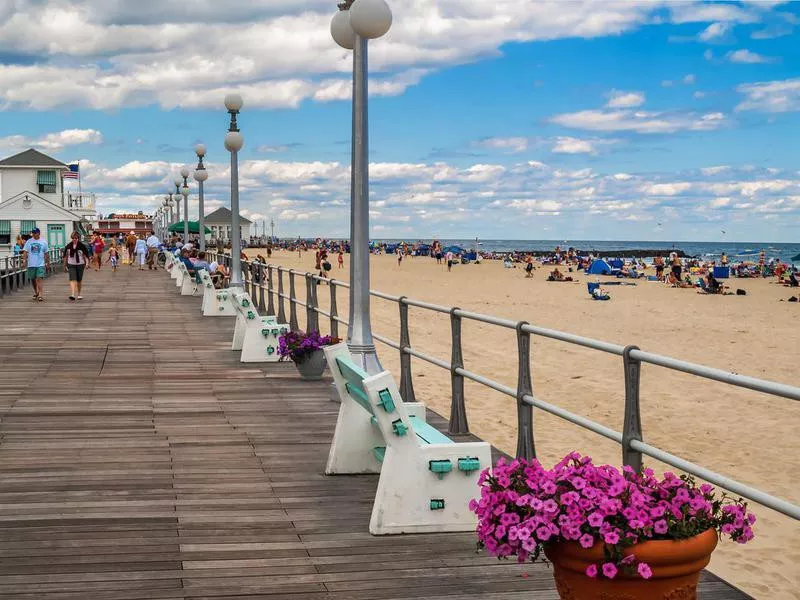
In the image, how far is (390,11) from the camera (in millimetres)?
9352

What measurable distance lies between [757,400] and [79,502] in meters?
11.6

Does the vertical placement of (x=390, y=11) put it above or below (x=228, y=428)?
above

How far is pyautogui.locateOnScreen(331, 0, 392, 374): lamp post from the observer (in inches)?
365

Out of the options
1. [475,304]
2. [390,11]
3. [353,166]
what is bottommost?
[475,304]

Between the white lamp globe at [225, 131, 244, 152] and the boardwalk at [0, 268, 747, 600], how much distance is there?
8.61m

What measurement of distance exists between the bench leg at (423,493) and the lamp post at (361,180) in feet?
11.9

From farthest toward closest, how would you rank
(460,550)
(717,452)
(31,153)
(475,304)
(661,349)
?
(31,153), (475,304), (661,349), (717,452), (460,550)

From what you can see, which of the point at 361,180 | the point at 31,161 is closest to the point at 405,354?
the point at 361,180

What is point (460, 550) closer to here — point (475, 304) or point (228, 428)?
point (228, 428)

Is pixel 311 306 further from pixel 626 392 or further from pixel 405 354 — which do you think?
pixel 626 392

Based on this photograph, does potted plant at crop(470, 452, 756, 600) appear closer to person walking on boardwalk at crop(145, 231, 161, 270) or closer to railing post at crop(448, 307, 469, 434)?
railing post at crop(448, 307, 469, 434)

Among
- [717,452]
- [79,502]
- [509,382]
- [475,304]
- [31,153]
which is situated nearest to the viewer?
[79,502]

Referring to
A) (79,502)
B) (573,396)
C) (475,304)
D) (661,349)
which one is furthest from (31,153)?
(79,502)

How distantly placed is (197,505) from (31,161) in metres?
75.9
